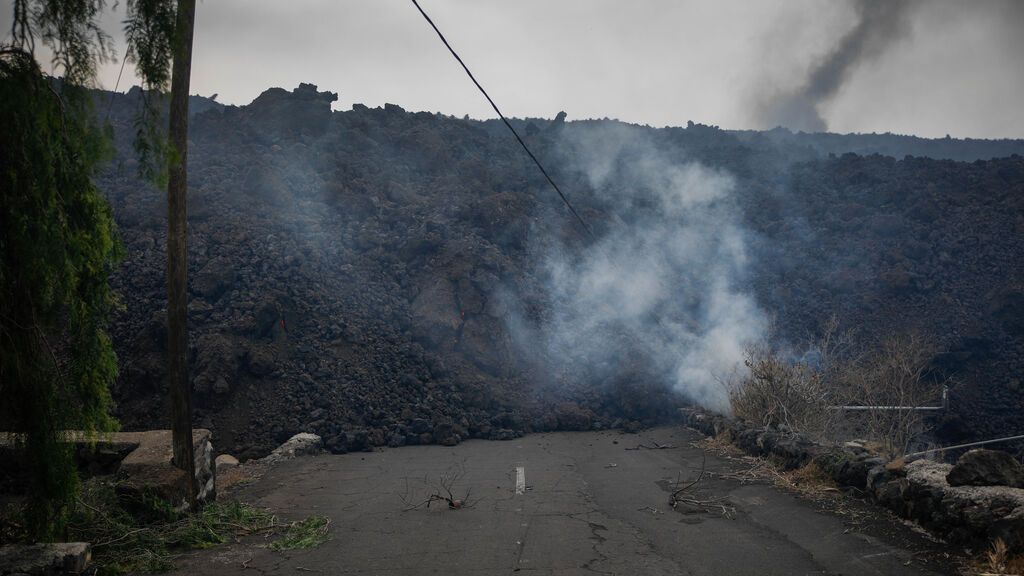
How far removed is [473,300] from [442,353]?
256 centimetres

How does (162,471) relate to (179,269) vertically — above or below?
below

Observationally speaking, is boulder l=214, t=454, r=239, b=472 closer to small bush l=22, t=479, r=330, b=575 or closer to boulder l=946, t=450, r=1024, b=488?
small bush l=22, t=479, r=330, b=575

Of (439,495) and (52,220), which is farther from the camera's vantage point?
(439,495)

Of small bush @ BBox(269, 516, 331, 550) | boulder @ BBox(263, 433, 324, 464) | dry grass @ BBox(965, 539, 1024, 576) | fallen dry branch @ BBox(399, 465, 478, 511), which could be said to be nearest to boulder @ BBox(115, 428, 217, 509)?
small bush @ BBox(269, 516, 331, 550)

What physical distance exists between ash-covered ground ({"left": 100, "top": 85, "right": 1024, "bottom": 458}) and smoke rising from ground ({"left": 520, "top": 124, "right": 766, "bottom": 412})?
120 mm

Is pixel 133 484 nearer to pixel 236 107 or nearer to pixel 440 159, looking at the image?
pixel 440 159

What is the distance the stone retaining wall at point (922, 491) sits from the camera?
5512 millimetres

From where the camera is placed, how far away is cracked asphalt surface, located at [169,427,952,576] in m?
5.96

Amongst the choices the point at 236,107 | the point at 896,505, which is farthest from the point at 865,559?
the point at 236,107

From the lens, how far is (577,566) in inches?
234

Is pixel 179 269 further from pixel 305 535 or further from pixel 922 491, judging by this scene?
pixel 922 491

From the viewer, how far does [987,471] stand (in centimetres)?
620

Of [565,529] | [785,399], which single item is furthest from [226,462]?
[785,399]

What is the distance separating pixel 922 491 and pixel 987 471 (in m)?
0.63
